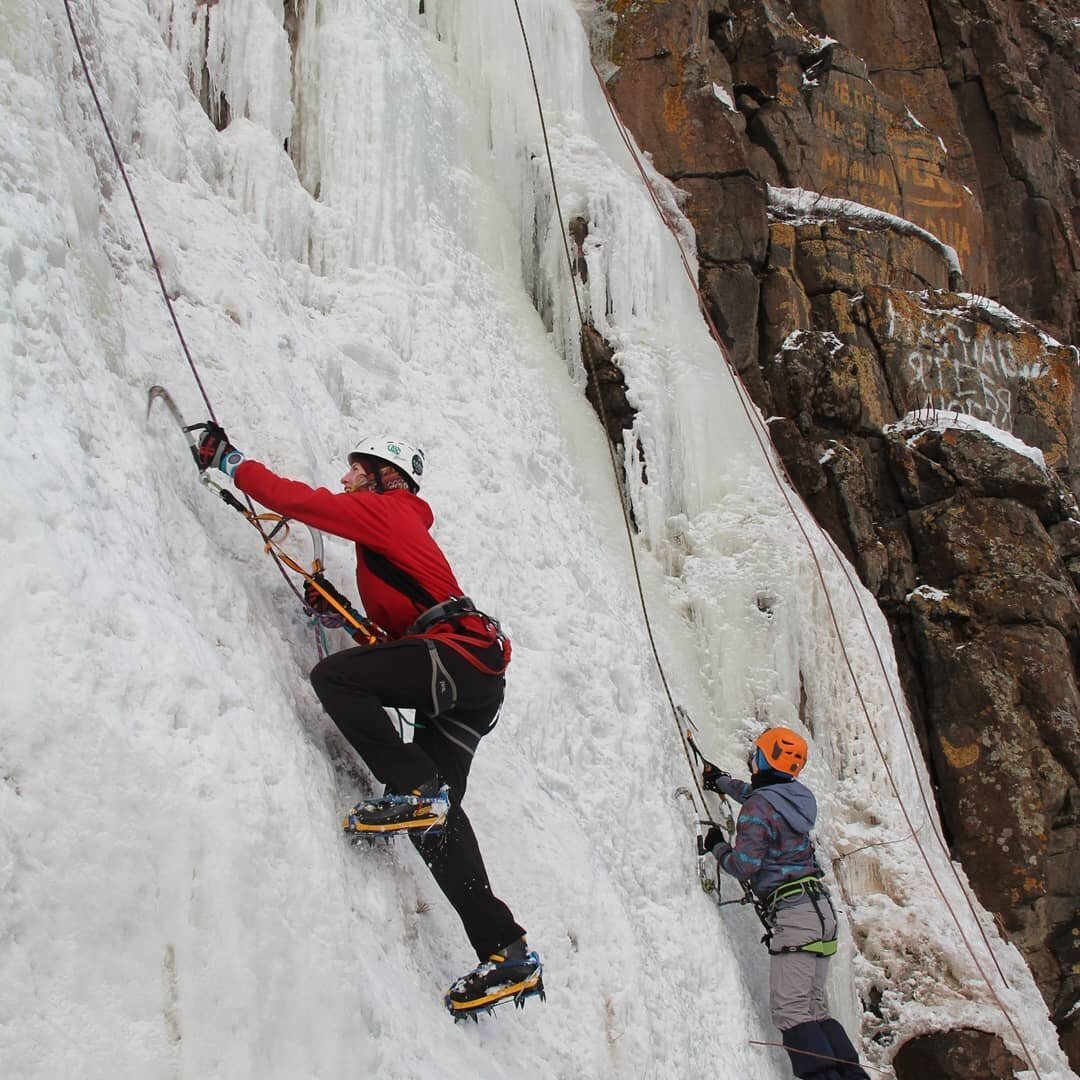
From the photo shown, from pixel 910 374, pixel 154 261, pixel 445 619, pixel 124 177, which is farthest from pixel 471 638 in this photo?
pixel 910 374

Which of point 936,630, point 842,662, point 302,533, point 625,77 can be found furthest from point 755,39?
point 302,533

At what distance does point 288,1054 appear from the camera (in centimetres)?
243

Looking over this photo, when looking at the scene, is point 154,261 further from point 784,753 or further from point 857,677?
point 857,677

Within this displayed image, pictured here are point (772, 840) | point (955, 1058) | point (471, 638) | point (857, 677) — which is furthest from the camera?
point (857, 677)

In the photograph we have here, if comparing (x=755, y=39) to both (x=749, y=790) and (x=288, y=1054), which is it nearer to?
(x=749, y=790)

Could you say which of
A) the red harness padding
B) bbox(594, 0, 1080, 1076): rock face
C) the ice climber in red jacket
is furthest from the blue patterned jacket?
bbox(594, 0, 1080, 1076): rock face

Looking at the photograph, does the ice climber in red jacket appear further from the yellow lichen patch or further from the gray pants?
the yellow lichen patch

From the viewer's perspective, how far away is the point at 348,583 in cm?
412

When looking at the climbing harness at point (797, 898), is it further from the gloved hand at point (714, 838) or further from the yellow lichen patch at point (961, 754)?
the yellow lichen patch at point (961, 754)

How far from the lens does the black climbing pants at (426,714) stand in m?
3.04

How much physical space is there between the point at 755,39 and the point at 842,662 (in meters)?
8.45

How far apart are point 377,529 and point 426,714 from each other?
600 millimetres

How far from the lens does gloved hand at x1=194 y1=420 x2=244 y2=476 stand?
→ 130 inches

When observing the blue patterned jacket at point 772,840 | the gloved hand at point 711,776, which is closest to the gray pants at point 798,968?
the blue patterned jacket at point 772,840
